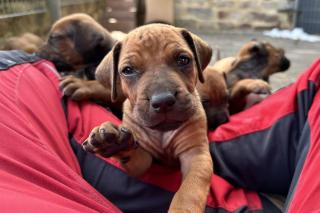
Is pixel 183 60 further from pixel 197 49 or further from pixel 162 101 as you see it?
pixel 162 101

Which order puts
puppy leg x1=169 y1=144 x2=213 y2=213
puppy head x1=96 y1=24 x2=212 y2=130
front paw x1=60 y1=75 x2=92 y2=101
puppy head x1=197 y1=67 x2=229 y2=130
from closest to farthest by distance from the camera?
puppy leg x1=169 y1=144 x2=213 y2=213
puppy head x1=96 y1=24 x2=212 y2=130
front paw x1=60 y1=75 x2=92 y2=101
puppy head x1=197 y1=67 x2=229 y2=130

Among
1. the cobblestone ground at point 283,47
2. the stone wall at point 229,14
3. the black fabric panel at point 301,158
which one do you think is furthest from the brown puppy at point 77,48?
the stone wall at point 229,14

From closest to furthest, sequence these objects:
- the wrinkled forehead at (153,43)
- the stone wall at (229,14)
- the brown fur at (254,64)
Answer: the wrinkled forehead at (153,43)
the brown fur at (254,64)
the stone wall at (229,14)

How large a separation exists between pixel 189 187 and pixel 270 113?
0.82 metres

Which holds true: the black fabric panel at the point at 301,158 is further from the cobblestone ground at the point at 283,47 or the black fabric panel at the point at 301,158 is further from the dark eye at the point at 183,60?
the cobblestone ground at the point at 283,47

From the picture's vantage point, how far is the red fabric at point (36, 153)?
1409 mm

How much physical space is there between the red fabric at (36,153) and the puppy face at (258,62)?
1579 mm

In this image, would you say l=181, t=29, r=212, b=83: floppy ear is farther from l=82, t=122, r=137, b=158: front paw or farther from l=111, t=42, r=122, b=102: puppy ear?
l=82, t=122, r=137, b=158: front paw

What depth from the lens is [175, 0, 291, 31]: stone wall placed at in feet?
28.3

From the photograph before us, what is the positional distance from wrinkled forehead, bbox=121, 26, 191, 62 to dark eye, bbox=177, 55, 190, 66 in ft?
0.11

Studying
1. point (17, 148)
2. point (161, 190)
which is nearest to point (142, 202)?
point (161, 190)

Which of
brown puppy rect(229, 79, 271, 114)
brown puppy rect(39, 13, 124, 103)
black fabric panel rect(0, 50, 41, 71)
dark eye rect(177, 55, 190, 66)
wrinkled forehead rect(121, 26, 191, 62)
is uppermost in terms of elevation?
wrinkled forehead rect(121, 26, 191, 62)

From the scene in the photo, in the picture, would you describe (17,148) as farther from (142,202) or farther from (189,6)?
(189,6)

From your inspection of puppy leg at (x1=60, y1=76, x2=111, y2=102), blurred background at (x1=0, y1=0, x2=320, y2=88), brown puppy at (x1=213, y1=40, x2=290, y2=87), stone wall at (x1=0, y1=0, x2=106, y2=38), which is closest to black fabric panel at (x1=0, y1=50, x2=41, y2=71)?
puppy leg at (x1=60, y1=76, x2=111, y2=102)
